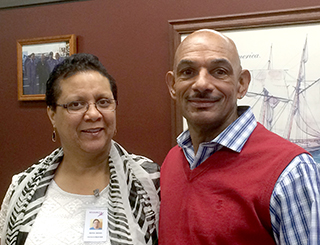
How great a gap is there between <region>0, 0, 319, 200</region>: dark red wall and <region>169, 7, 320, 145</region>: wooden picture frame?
6 centimetres

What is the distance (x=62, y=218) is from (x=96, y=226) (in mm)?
165

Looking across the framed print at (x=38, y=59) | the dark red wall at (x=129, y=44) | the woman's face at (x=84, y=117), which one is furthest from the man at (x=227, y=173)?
the framed print at (x=38, y=59)

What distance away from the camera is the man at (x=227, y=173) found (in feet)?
3.15

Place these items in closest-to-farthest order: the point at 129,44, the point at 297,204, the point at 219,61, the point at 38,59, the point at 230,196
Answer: the point at 297,204 < the point at 230,196 < the point at 219,61 < the point at 129,44 < the point at 38,59

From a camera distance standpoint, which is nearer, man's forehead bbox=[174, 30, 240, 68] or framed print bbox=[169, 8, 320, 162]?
man's forehead bbox=[174, 30, 240, 68]

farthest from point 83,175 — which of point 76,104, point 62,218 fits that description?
point 76,104

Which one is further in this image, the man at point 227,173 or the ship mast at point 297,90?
the ship mast at point 297,90

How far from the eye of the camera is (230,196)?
3.62 feet

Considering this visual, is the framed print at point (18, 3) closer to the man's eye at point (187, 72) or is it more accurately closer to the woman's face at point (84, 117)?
the woman's face at point (84, 117)

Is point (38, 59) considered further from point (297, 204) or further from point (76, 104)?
point (297, 204)

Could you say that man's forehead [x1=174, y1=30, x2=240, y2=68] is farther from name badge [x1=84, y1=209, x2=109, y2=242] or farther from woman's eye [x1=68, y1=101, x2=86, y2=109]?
name badge [x1=84, y1=209, x2=109, y2=242]

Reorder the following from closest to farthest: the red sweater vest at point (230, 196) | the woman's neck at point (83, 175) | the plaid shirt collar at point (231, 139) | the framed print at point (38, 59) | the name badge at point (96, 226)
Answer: the red sweater vest at point (230, 196)
the plaid shirt collar at point (231, 139)
the name badge at point (96, 226)
the woman's neck at point (83, 175)
the framed print at point (38, 59)

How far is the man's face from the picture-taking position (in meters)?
1.21

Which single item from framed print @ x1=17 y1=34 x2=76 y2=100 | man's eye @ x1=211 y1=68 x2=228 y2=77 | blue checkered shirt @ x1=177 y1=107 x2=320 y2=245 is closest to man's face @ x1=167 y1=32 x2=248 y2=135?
man's eye @ x1=211 y1=68 x2=228 y2=77
